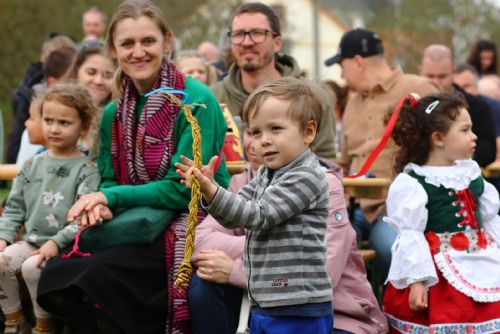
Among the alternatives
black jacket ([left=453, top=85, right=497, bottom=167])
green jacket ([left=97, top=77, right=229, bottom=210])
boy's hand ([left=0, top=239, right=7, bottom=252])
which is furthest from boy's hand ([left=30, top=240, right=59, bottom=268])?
black jacket ([left=453, top=85, right=497, bottom=167])

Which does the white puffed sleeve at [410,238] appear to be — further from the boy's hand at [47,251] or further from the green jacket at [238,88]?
the boy's hand at [47,251]

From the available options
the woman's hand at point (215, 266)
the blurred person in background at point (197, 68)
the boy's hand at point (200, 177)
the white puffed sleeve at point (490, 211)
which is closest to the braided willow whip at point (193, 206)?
the boy's hand at point (200, 177)

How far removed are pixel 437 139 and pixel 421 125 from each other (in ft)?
0.43

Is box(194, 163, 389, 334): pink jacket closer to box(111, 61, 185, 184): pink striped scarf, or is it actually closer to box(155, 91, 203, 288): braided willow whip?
box(111, 61, 185, 184): pink striped scarf

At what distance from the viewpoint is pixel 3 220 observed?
5.46 metres

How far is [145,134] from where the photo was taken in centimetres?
507

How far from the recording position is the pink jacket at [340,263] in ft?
Result: 15.5

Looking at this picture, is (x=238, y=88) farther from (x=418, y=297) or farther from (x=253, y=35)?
(x=418, y=297)

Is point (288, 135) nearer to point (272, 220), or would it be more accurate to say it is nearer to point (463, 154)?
point (272, 220)

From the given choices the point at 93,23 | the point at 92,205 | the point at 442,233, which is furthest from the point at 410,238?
the point at 93,23

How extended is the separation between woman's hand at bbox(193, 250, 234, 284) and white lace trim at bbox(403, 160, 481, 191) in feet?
3.76

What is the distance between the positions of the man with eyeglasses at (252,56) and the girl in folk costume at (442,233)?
141 centimetres

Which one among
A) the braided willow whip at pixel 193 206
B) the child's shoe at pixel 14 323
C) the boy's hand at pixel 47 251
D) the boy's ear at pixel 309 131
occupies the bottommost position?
the child's shoe at pixel 14 323

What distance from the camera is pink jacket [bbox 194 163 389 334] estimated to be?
473cm
